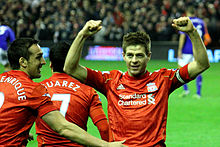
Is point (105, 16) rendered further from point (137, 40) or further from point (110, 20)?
point (137, 40)

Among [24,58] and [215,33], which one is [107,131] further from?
[215,33]

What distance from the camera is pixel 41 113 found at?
163 inches

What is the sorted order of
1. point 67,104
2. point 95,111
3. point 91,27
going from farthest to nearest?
point 95,111
point 67,104
point 91,27

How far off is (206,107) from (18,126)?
Answer: 8.02m

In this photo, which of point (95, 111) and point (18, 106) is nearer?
point (18, 106)

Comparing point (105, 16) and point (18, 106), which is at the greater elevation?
point (18, 106)

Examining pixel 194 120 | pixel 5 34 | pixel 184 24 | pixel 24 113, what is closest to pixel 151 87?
pixel 184 24

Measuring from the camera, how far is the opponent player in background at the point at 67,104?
5023 mm

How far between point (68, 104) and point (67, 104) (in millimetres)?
13

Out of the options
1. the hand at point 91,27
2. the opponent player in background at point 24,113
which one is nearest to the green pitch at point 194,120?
the opponent player in background at point 24,113

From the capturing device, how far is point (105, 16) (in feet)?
83.9

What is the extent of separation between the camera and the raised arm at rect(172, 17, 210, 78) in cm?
443

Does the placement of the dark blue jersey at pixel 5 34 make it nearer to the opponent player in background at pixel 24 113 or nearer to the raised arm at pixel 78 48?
the raised arm at pixel 78 48

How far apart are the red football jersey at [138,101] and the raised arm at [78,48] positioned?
0.16 metres
